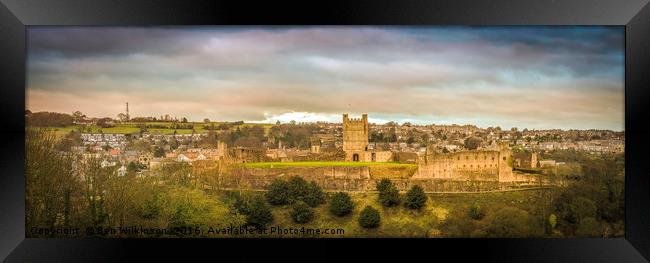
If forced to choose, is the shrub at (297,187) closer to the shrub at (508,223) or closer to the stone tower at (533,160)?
the shrub at (508,223)

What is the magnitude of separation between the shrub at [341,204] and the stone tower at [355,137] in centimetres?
90

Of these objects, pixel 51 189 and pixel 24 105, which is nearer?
pixel 24 105

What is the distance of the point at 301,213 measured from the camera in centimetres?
910

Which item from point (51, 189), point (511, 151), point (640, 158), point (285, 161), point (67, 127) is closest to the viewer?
point (640, 158)

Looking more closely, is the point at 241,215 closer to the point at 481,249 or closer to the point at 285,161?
the point at 285,161

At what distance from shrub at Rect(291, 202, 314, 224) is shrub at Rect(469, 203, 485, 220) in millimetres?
2381

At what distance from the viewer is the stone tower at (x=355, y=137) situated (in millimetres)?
9031

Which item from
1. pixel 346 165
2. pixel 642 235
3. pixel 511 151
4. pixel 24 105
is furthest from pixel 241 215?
pixel 642 235

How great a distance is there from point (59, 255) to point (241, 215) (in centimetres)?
266

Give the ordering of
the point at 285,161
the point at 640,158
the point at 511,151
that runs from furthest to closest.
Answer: the point at 285,161 < the point at 511,151 < the point at 640,158

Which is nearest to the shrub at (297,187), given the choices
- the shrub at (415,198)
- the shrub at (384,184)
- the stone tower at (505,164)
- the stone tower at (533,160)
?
the shrub at (384,184)

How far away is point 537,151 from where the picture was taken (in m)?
8.95

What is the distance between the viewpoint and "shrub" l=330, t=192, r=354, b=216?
9.38 meters

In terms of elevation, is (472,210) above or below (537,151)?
below
